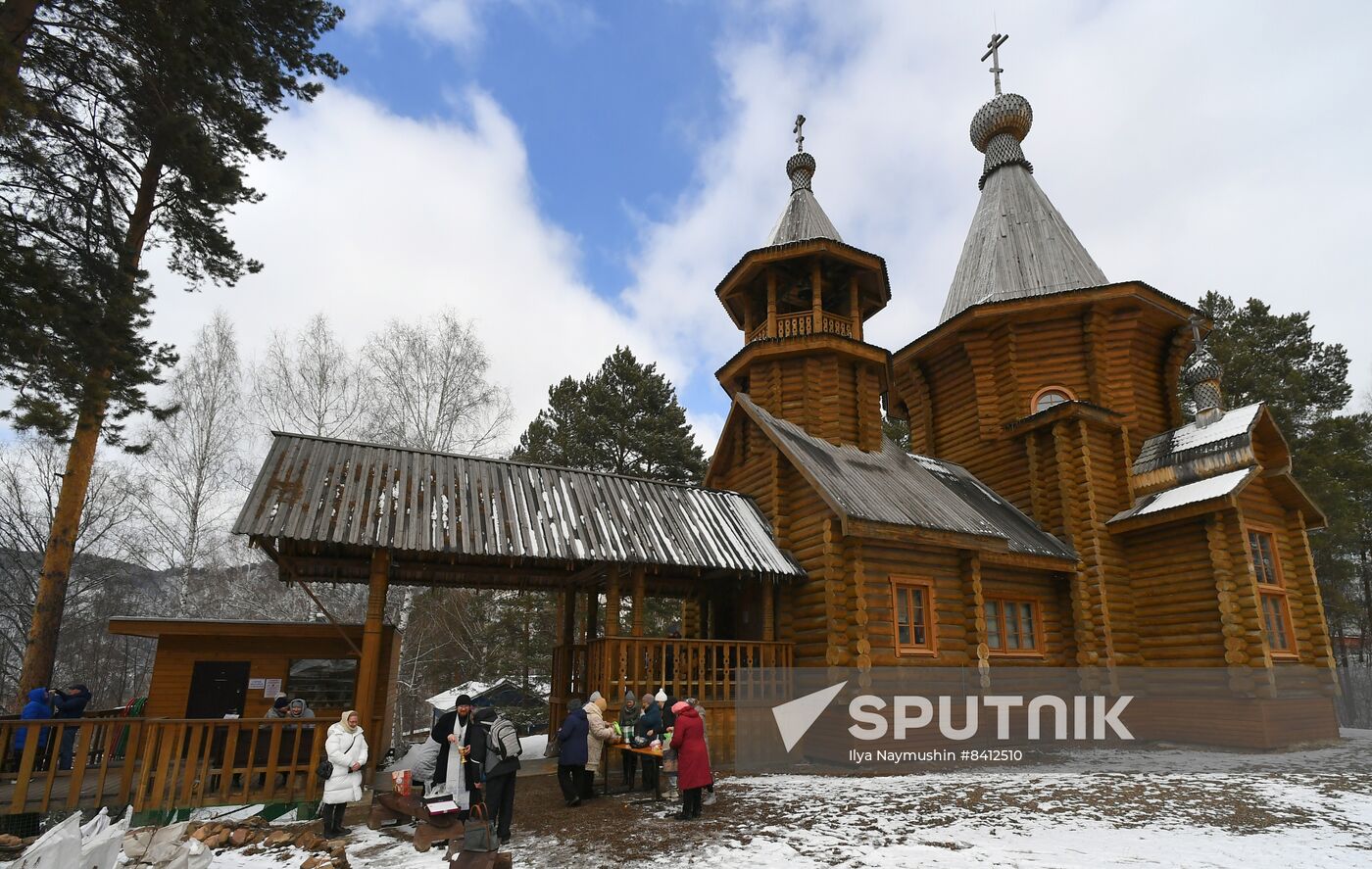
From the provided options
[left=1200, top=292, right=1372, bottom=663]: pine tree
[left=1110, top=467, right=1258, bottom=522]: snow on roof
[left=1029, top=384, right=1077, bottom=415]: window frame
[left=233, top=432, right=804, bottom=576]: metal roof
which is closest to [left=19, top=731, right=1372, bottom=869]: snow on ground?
[left=233, top=432, right=804, bottom=576]: metal roof

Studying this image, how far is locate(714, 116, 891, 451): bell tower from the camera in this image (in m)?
16.3

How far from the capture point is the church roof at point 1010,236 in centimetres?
1947

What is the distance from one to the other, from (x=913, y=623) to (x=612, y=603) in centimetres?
580

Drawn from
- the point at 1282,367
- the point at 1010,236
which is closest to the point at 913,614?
the point at 1010,236

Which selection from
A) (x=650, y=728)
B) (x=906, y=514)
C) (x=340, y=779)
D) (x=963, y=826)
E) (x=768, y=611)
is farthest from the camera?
(x=906, y=514)

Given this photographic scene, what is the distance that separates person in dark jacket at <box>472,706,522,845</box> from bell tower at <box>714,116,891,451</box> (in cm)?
1021

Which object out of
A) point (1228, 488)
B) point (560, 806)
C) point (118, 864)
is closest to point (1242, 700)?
point (1228, 488)

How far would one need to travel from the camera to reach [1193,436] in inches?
648

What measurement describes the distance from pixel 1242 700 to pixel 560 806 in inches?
528

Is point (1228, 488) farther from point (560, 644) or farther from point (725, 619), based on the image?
point (560, 644)

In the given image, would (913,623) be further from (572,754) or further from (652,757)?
(572,754)

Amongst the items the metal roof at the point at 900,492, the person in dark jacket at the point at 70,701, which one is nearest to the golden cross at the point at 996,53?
the metal roof at the point at 900,492

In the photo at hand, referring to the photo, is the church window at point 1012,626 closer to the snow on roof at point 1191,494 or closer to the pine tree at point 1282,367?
the snow on roof at point 1191,494

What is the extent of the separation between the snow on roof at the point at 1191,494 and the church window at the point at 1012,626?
3.02m
